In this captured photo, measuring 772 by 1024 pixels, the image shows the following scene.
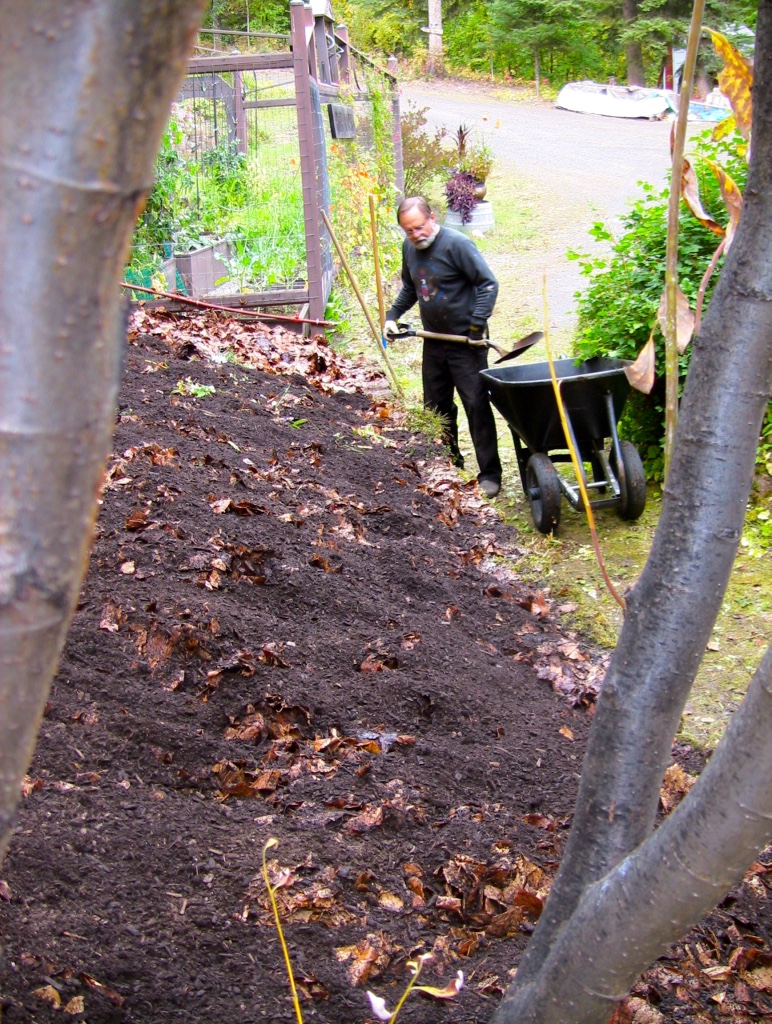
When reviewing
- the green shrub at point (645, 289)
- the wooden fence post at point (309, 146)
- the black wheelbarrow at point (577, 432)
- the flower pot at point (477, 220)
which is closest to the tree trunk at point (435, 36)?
the flower pot at point (477, 220)

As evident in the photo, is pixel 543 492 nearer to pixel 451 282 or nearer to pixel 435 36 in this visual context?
pixel 451 282

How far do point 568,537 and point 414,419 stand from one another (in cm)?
167

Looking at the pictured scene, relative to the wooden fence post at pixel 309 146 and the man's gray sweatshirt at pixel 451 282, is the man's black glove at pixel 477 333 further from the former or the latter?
the wooden fence post at pixel 309 146

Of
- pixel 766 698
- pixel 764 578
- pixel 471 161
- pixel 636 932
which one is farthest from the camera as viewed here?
pixel 471 161

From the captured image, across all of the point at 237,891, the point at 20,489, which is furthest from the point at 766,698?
the point at 237,891

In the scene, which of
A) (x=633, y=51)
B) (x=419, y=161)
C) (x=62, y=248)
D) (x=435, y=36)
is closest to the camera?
(x=62, y=248)

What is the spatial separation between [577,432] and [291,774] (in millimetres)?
3321

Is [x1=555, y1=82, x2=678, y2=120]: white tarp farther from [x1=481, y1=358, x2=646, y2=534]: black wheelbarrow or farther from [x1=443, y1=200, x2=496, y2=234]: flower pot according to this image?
[x1=481, y1=358, x2=646, y2=534]: black wheelbarrow

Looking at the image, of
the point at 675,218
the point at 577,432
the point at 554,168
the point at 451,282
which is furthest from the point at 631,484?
the point at 554,168

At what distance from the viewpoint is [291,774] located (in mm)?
2824

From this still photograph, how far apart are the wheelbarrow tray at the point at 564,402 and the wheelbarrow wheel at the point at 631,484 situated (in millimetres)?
190

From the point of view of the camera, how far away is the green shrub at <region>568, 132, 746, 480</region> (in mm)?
5848

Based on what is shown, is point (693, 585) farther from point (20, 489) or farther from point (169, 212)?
point (169, 212)

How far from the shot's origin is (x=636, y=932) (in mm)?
1287
